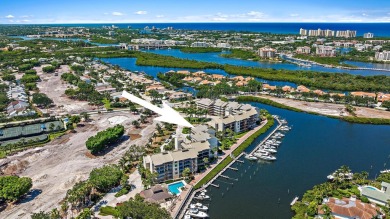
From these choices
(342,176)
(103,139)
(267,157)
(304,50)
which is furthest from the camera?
(304,50)

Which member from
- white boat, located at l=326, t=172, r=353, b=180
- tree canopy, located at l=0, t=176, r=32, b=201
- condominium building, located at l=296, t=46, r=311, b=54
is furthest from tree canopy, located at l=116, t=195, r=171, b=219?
condominium building, located at l=296, t=46, r=311, b=54

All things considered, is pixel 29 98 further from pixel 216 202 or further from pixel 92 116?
pixel 216 202

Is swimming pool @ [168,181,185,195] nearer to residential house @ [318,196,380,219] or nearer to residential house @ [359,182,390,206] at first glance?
residential house @ [318,196,380,219]

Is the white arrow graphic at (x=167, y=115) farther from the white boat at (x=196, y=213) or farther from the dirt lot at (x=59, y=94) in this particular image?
the dirt lot at (x=59, y=94)

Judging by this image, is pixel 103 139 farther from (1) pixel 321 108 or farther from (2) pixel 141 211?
(1) pixel 321 108

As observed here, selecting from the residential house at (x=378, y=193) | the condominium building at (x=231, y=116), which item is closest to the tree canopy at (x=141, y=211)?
the residential house at (x=378, y=193)

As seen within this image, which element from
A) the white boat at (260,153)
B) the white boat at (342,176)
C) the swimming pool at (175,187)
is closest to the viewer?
the swimming pool at (175,187)

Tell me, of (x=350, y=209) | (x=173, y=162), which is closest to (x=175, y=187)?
(x=173, y=162)
